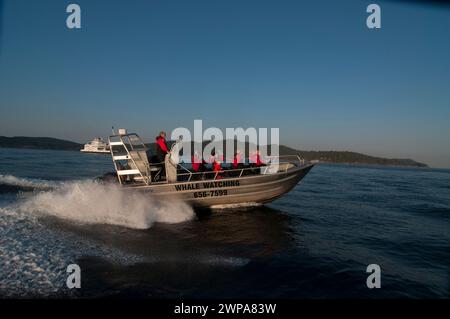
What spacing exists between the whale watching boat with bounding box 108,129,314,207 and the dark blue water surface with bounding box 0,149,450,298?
76 centimetres

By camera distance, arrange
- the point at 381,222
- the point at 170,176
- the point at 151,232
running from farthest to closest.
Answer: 1. the point at 381,222
2. the point at 170,176
3. the point at 151,232

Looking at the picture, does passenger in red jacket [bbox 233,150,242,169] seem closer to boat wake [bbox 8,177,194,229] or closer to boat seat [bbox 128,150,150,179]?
boat wake [bbox 8,177,194,229]

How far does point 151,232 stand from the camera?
9344mm

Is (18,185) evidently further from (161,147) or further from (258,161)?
(258,161)

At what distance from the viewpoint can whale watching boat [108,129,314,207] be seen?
11.7 meters

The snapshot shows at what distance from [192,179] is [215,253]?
5031mm

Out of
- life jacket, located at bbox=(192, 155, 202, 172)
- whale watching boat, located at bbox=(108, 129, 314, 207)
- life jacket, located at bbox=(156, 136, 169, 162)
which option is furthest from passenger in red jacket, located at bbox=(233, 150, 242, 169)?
life jacket, located at bbox=(156, 136, 169, 162)

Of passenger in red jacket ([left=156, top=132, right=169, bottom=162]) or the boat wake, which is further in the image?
passenger in red jacket ([left=156, top=132, right=169, bottom=162])

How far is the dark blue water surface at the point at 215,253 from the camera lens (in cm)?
568

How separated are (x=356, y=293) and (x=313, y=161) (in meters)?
8.40
